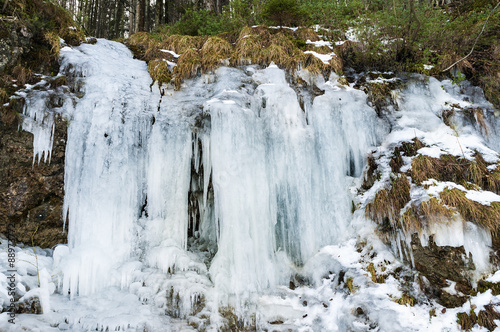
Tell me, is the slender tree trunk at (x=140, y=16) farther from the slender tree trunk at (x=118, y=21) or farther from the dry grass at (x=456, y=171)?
the dry grass at (x=456, y=171)

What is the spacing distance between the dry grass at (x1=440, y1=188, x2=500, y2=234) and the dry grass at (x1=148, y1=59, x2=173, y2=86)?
545cm

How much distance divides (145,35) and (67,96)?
3490 mm

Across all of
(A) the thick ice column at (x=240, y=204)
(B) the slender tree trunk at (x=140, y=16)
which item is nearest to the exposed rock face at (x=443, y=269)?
(A) the thick ice column at (x=240, y=204)

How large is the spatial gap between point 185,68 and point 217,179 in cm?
265

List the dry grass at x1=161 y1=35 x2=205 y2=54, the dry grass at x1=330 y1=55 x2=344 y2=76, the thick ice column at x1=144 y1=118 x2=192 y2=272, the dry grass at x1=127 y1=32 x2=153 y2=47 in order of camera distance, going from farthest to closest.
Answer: the dry grass at x1=127 y1=32 x2=153 y2=47
the dry grass at x1=161 y1=35 x2=205 y2=54
the dry grass at x1=330 y1=55 x2=344 y2=76
the thick ice column at x1=144 y1=118 x2=192 y2=272

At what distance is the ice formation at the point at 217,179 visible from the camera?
431 centimetres

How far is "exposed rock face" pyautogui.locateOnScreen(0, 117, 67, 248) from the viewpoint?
4.50 meters

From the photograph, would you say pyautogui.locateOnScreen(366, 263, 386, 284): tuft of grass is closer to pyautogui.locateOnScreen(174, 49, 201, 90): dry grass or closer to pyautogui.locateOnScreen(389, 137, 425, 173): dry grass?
pyautogui.locateOnScreen(389, 137, 425, 173): dry grass

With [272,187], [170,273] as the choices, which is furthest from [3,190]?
[272,187]

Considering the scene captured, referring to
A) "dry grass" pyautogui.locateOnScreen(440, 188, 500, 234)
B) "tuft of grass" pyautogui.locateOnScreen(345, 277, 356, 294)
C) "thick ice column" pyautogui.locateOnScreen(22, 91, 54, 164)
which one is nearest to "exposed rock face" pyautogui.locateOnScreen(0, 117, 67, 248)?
"thick ice column" pyautogui.locateOnScreen(22, 91, 54, 164)

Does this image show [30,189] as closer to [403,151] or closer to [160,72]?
[160,72]

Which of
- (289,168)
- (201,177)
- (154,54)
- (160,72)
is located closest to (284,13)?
(154,54)

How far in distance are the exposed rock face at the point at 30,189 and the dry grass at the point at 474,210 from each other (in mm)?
6336

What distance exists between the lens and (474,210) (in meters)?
3.71
